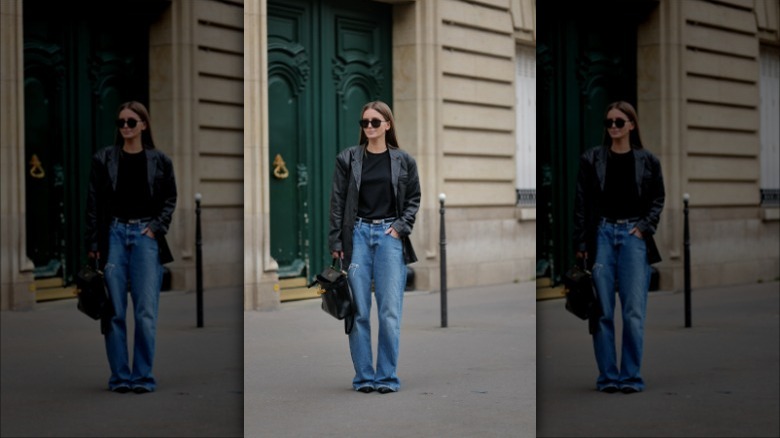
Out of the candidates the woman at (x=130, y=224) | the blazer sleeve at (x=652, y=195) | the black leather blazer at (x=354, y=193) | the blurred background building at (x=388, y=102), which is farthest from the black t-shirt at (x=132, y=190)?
the blazer sleeve at (x=652, y=195)

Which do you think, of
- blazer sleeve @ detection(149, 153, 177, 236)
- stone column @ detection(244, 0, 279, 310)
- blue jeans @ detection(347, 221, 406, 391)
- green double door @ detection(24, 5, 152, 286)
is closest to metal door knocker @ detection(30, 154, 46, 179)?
green double door @ detection(24, 5, 152, 286)

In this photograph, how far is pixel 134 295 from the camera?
8.70 feet

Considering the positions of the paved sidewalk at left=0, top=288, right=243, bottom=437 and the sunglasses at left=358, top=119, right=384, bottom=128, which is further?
the sunglasses at left=358, top=119, right=384, bottom=128

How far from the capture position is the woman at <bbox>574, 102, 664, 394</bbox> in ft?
7.75

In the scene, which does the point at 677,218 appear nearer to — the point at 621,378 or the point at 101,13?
the point at 621,378

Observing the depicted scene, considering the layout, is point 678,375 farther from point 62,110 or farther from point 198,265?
point 62,110

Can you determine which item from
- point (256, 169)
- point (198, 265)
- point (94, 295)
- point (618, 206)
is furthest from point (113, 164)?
point (618, 206)

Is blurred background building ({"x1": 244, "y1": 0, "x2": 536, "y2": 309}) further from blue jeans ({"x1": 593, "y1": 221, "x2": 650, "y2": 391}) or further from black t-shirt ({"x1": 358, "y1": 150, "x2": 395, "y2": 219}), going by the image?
blue jeans ({"x1": 593, "y1": 221, "x2": 650, "y2": 391})

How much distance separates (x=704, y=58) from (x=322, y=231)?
1862 millimetres

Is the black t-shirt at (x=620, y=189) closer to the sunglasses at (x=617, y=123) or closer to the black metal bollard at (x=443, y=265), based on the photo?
the sunglasses at (x=617, y=123)

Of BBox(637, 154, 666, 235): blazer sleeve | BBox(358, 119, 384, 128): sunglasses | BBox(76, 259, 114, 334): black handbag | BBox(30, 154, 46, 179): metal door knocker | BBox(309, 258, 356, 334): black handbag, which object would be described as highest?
BBox(358, 119, 384, 128): sunglasses

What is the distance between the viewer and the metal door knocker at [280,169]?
3617mm

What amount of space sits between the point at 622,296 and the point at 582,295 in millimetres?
119

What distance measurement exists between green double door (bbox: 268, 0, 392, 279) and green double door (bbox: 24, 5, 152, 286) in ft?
3.24
